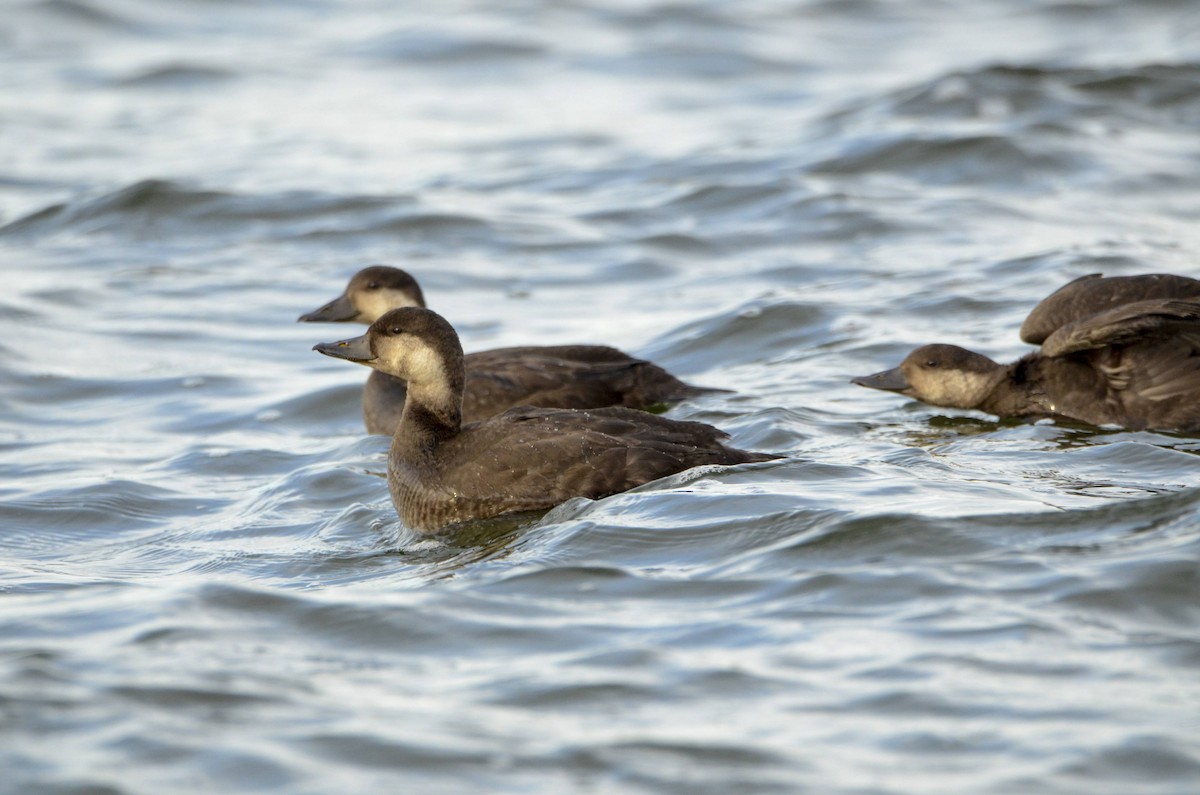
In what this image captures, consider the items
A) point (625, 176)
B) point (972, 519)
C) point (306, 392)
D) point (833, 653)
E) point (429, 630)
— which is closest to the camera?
point (833, 653)

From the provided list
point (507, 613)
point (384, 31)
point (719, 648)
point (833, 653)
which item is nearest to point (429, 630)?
point (507, 613)

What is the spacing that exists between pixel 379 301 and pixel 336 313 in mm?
283

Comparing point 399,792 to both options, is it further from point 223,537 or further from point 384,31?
point 384,31

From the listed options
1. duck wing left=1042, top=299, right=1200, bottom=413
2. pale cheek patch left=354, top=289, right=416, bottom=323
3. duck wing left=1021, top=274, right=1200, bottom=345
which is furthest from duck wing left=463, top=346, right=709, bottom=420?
duck wing left=1042, top=299, right=1200, bottom=413

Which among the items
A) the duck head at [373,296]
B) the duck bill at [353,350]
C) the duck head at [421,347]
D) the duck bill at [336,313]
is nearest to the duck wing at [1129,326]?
the duck head at [421,347]

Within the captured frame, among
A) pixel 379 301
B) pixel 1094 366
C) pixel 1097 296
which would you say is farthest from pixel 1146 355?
pixel 379 301

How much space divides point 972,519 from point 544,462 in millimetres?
1762

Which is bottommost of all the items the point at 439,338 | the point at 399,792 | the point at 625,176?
the point at 399,792

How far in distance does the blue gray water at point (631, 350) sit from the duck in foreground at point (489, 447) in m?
0.16

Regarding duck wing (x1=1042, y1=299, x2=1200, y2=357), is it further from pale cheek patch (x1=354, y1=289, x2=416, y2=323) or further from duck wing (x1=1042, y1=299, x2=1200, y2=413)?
pale cheek patch (x1=354, y1=289, x2=416, y2=323)

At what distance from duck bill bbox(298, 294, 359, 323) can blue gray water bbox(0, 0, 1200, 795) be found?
49 cm

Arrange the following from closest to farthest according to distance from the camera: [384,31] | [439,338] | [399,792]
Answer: [399,792]
[439,338]
[384,31]

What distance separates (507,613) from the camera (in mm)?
5648

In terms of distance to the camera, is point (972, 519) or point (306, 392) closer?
point (972, 519)
